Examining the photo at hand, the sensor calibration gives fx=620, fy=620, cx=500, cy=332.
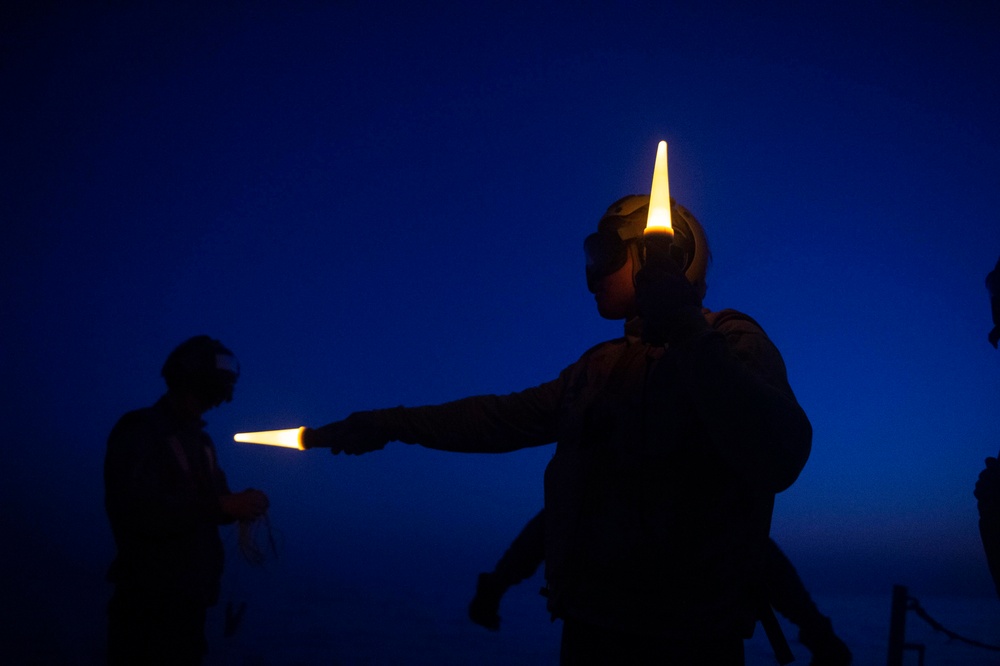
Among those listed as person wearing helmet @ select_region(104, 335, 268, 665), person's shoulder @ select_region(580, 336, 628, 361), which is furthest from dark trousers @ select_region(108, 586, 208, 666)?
person's shoulder @ select_region(580, 336, 628, 361)

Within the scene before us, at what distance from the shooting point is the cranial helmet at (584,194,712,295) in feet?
8.89

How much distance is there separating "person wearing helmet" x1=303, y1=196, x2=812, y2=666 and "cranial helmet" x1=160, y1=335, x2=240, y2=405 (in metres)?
3.10

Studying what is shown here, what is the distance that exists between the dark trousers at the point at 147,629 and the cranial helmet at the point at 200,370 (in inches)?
55.3

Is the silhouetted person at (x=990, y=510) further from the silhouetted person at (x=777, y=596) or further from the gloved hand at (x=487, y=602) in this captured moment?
the gloved hand at (x=487, y=602)

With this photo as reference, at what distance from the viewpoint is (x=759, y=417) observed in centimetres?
163

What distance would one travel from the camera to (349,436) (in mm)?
3186

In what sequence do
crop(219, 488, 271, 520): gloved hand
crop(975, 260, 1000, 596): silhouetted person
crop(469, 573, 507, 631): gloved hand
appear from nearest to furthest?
crop(975, 260, 1000, 596): silhouetted person
crop(219, 488, 271, 520): gloved hand
crop(469, 573, 507, 631): gloved hand

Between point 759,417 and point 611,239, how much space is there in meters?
1.26

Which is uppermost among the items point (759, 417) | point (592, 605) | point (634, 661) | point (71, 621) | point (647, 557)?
point (759, 417)

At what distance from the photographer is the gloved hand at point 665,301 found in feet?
5.65

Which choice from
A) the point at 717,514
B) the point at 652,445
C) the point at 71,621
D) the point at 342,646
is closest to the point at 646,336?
the point at 652,445

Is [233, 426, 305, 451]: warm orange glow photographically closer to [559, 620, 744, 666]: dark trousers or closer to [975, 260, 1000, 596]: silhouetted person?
[559, 620, 744, 666]: dark trousers

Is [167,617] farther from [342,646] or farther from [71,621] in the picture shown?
[71,621]

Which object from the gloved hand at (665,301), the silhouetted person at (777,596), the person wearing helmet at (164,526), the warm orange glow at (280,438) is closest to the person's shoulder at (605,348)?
the gloved hand at (665,301)
